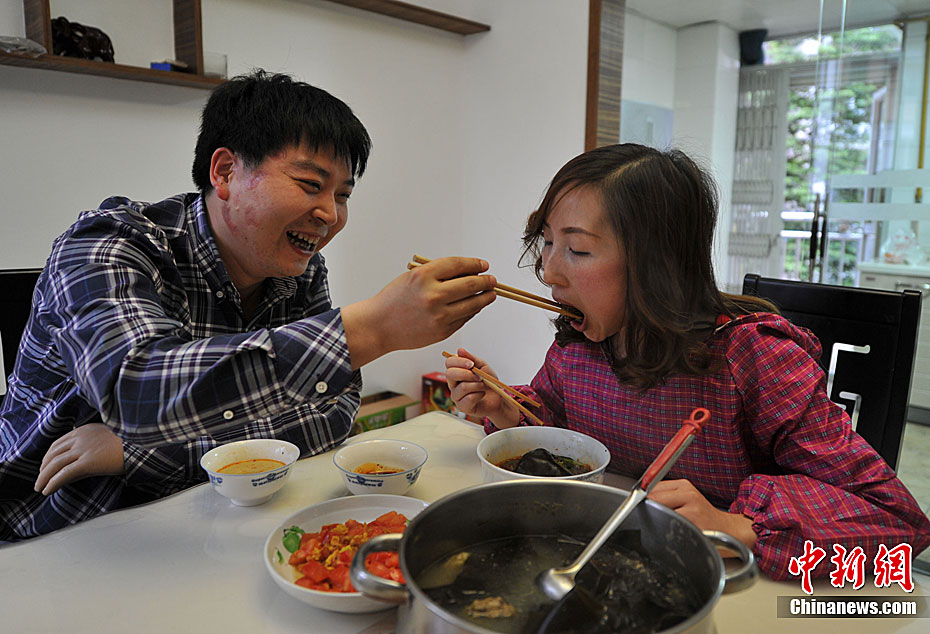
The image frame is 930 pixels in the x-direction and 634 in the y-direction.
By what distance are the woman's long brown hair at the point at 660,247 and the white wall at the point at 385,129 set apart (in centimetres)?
204

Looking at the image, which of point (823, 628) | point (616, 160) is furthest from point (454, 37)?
point (823, 628)

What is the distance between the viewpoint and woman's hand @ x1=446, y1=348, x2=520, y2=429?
137 cm

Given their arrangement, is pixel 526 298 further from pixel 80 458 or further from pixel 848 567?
pixel 80 458

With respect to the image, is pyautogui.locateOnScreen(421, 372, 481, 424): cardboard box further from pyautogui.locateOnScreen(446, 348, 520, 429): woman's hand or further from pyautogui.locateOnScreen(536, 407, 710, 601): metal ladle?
pyautogui.locateOnScreen(536, 407, 710, 601): metal ladle

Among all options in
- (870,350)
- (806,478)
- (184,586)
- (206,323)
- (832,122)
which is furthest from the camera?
(832,122)

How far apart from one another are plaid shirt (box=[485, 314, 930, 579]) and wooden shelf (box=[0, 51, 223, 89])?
192 cm

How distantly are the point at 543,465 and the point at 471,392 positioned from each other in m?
0.34

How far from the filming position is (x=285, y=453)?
1266 mm

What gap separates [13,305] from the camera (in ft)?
5.03

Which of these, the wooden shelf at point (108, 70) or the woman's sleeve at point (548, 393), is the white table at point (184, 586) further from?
the wooden shelf at point (108, 70)

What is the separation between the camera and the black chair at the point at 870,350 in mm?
1354

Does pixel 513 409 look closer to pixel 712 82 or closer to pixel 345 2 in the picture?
pixel 345 2

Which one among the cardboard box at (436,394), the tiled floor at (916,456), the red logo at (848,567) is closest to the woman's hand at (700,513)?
the red logo at (848,567)

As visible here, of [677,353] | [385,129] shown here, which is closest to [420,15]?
[385,129]
